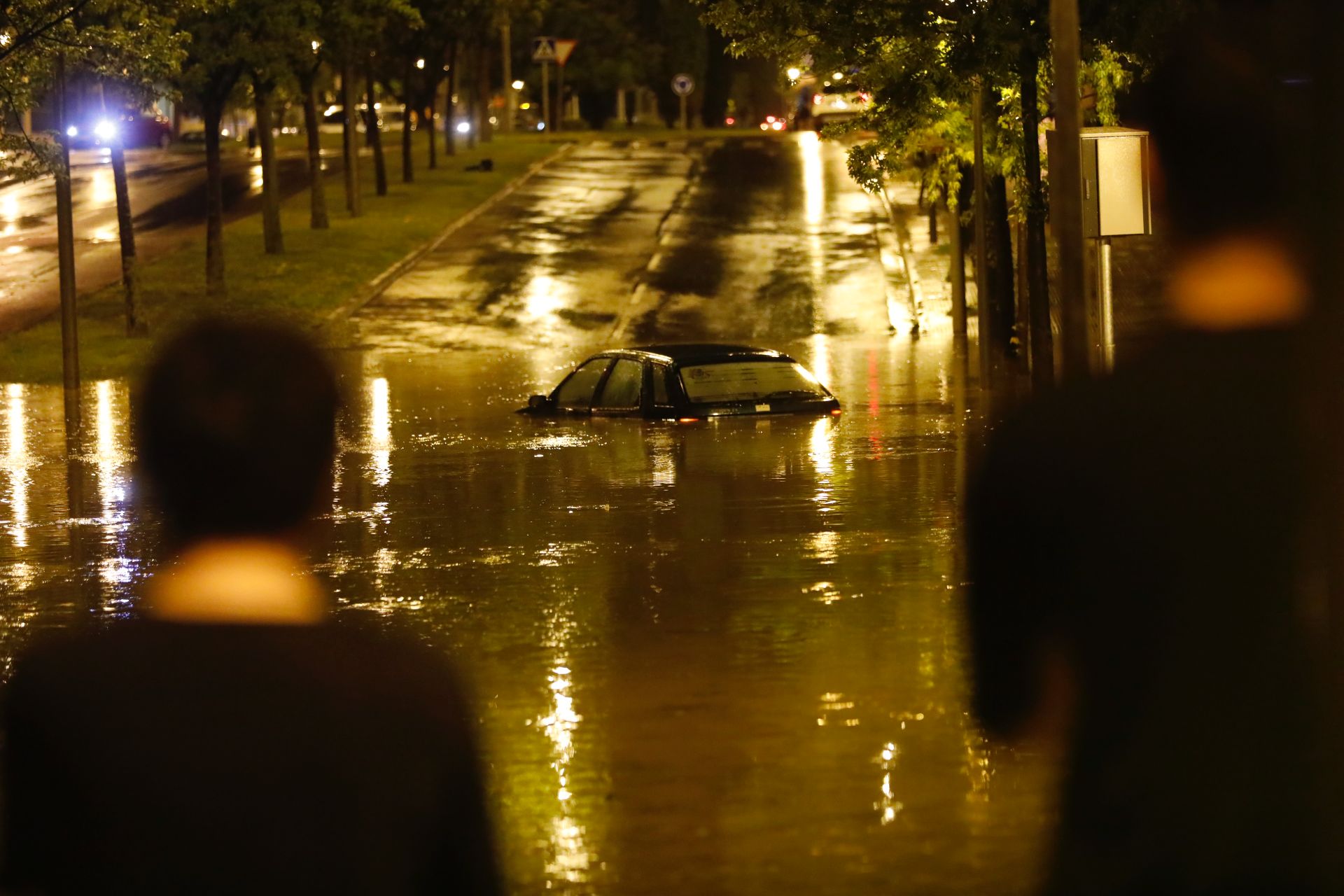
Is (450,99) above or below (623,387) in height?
above

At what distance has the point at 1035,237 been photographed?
18.3m

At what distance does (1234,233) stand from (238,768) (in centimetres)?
1913

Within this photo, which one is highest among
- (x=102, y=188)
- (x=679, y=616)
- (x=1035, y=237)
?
(x=102, y=188)

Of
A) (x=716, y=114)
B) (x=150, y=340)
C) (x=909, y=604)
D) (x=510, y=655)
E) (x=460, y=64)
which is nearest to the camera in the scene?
(x=510, y=655)

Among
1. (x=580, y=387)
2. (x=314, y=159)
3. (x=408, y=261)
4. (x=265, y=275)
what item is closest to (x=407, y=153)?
(x=314, y=159)

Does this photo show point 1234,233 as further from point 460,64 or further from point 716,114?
point 716,114

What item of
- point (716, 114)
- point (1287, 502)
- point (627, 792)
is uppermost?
point (716, 114)

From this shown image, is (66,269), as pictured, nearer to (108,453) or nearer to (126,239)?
(108,453)

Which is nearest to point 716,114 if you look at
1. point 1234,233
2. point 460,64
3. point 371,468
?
point 460,64

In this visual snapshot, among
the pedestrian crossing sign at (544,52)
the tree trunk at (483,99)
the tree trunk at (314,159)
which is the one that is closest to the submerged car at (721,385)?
the tree trunk at (314,159)

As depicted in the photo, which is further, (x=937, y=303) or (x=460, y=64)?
(x=460, y=64)

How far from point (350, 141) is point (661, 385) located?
2407 centimetres

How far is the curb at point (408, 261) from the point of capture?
32.1 meters

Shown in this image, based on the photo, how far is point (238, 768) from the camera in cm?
714
